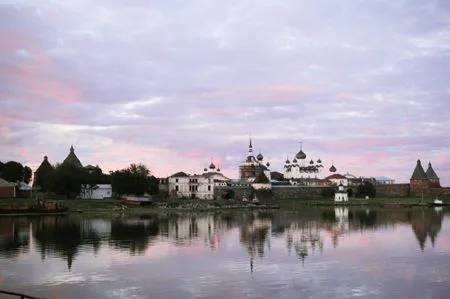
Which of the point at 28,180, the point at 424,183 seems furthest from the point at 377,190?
the point at 28,180

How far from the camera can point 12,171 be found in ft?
358

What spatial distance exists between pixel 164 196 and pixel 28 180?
90.8ft

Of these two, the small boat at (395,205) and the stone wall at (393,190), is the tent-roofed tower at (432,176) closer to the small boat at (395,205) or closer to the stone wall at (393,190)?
the stone wall at (393,190)

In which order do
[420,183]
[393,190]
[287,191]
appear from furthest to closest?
[393,190] < [420,183] < [287,191]

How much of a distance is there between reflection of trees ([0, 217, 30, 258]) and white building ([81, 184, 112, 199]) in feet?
161

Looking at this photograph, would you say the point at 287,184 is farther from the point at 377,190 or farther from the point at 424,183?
the point at 424,183

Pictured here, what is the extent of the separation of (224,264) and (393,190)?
136 meters

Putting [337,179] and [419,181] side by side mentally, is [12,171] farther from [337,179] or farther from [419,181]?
[419,181]

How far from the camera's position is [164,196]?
122 m

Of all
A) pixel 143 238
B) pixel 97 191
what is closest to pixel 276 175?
pixel 97 191

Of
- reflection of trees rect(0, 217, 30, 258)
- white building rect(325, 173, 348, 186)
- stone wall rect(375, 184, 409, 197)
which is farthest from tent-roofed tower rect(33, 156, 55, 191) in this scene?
stone wall rect(375, 184, 409, 197)

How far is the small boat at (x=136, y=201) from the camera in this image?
9284cm

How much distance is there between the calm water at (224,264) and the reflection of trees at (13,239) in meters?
0.07

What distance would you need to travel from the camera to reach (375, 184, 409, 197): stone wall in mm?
153750
